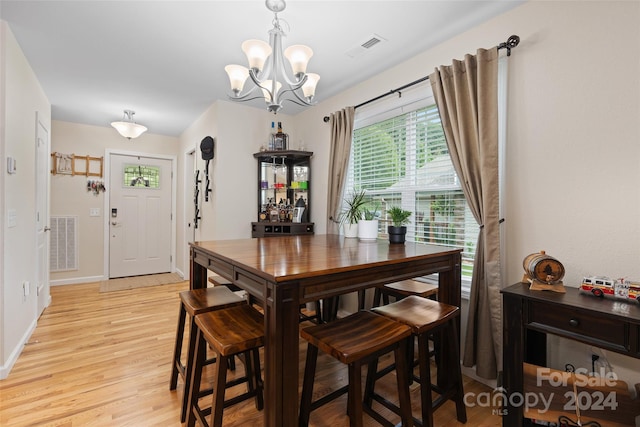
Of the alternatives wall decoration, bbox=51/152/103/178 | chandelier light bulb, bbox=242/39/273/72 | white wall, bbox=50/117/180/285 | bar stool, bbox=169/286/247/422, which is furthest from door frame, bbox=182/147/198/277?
chandelier light bulb, bbox=242/39/273/72

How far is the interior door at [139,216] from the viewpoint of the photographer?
4875mm

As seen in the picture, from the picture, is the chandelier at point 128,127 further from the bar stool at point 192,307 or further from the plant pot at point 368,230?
the plant pot at point 368,230

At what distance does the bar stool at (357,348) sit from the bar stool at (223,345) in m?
0.25

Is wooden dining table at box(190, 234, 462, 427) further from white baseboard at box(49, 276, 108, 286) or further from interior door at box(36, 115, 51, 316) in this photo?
white baseboard at box(49, 276, 108, 286)

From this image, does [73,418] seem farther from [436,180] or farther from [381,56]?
[381,56]

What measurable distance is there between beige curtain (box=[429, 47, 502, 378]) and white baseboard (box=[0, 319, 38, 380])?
3.19 m

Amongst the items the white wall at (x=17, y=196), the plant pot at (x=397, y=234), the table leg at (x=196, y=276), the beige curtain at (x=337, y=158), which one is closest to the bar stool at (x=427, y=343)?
the plant pot at (x=397, y=234)

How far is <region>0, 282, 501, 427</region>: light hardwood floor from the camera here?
5.50ft

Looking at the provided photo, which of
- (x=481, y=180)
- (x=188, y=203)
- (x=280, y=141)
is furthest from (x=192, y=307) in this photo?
(x=188, y=203)

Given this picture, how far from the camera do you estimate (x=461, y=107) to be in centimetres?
204

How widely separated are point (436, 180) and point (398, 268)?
123cm

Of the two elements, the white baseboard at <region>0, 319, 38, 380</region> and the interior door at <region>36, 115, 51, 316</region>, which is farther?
the interior door at <region>36, 115, 51, 316</region>

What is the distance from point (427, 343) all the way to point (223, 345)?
0.97 metres

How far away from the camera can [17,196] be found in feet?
7.75
